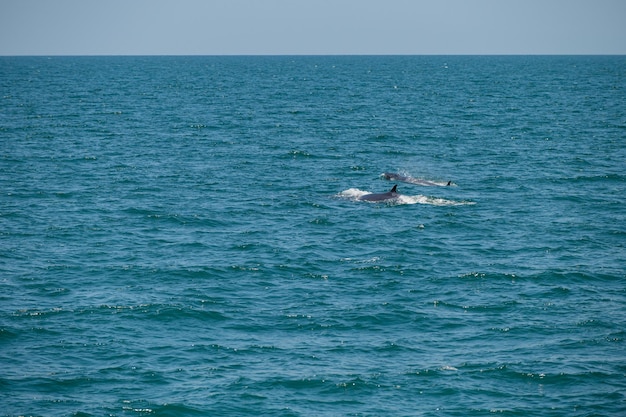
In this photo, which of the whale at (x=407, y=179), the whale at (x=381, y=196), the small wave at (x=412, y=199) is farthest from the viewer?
the whale at (x=407, y=179)

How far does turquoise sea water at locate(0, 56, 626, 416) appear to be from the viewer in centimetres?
2720

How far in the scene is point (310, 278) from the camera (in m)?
39.0

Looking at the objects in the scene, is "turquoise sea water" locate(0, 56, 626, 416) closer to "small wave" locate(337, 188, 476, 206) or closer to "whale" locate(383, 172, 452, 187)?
"small wave" locate(337, 188, 476, 206)

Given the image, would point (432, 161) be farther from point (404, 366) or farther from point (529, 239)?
point (404, 366)

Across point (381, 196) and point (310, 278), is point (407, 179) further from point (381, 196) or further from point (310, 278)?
point (310, 278)

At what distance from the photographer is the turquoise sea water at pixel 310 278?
27203 millimetres

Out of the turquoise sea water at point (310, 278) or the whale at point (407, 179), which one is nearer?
the turquoise sea water at point (310, 278)

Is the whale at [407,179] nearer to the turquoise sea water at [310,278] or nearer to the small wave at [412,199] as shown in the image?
the turquoise sea water at [310,278]

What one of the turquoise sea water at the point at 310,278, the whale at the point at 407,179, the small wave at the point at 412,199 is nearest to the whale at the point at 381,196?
the small wave at the point at 412,199

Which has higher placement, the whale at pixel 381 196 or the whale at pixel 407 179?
the whale at pixel 407 179

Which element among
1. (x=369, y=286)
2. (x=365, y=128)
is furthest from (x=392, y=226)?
(x=365, y=128)

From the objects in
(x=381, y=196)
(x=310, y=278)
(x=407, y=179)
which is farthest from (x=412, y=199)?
(x=310, y=278)

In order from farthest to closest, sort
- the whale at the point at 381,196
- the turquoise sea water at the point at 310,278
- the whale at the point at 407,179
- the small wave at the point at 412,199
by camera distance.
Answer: the whale at the point at 407,179
the whale at the point at 381,196
the small wave at the point at 412,199
the turquoise sea water at the point at 310,278

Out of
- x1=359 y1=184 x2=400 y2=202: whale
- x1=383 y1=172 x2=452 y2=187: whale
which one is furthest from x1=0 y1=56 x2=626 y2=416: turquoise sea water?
x1=359 y1=184 x2=400 y2=202: whale
